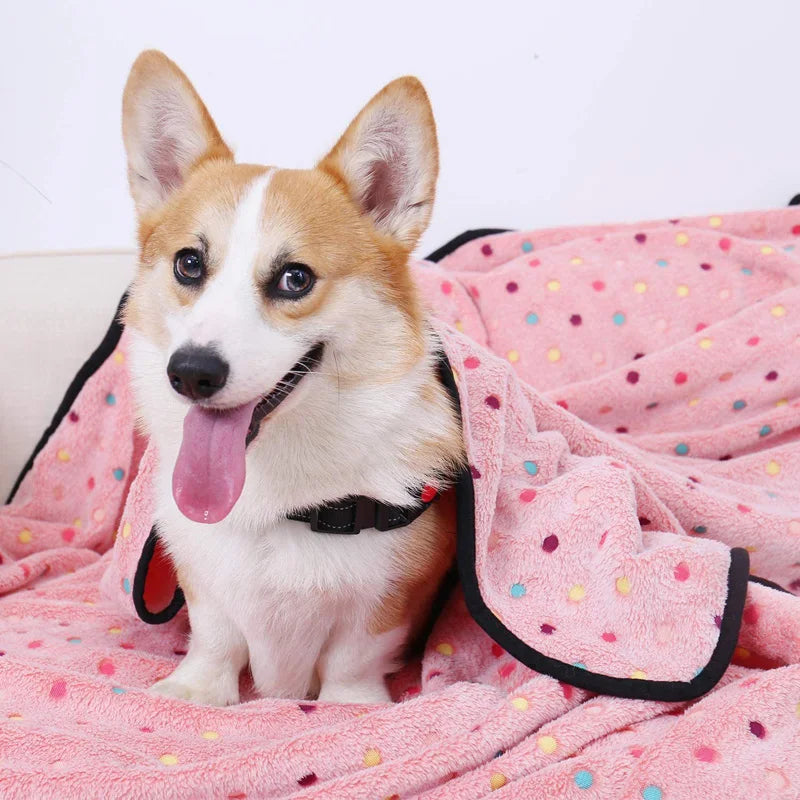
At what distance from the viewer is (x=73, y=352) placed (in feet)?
5.41

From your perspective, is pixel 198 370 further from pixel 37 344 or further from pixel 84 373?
pixel 37 344

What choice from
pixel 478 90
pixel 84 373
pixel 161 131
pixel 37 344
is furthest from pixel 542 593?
pixel 478 90

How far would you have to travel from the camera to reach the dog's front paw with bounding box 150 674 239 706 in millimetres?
1099

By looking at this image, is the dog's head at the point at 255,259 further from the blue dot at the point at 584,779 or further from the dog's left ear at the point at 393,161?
the blue dot at the point at 584,779

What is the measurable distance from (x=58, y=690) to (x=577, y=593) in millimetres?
667

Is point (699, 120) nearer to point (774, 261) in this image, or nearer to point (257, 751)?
point (774, 261)

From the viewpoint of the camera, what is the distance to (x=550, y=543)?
3.57ft

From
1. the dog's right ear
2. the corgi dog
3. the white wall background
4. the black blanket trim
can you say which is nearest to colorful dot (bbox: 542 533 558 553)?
the corgi dog

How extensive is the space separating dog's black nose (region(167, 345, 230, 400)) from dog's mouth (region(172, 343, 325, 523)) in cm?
7

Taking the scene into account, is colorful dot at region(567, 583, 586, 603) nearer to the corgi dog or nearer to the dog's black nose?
the corgi dog

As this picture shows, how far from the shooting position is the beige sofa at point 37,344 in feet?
5.33

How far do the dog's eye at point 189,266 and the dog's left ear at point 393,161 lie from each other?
0.22m

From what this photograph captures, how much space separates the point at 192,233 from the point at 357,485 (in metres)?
0.37

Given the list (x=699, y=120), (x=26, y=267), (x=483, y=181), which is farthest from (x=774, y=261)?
(x=26, y=267)
